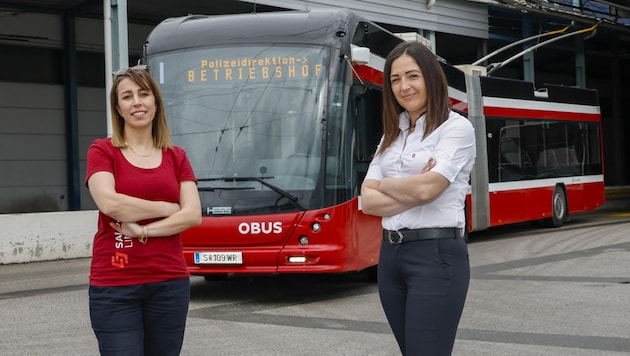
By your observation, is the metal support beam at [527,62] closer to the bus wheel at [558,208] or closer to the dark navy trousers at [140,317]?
the bus wheel at [558,208]

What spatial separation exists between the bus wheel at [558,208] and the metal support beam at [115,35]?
9648 mm

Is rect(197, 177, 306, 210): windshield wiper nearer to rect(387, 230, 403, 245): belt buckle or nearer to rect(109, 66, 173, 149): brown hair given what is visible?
rect(109, 66, 173, 149): brown hair

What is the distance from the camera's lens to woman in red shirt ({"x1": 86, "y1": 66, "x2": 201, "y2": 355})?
3484mm

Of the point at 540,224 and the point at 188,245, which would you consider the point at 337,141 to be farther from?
the point at 540,224

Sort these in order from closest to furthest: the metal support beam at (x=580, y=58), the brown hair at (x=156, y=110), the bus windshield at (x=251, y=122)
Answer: the brown hair at (x=156, y=110)
the bus windshield at (x=251, y=122)
the metal support beam at (x=580, y=58)

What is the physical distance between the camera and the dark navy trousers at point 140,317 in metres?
3.47

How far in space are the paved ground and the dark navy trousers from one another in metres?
3.19

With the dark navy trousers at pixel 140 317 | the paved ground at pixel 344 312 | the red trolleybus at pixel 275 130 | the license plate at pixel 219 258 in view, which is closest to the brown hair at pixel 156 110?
the dark navy trousers at pixel 140 317

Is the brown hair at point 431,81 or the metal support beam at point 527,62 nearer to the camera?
the brown hair at point 431,81

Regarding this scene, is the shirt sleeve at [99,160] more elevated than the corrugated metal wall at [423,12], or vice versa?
the corrugated metal wall at [423,12]

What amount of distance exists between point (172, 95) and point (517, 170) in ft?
32.9

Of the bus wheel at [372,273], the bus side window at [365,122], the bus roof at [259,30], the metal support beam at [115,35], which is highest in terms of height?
the metal support beam at [115,35]

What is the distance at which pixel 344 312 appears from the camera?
345 inches

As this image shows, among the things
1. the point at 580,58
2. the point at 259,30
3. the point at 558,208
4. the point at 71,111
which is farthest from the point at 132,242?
the point at 580,58
